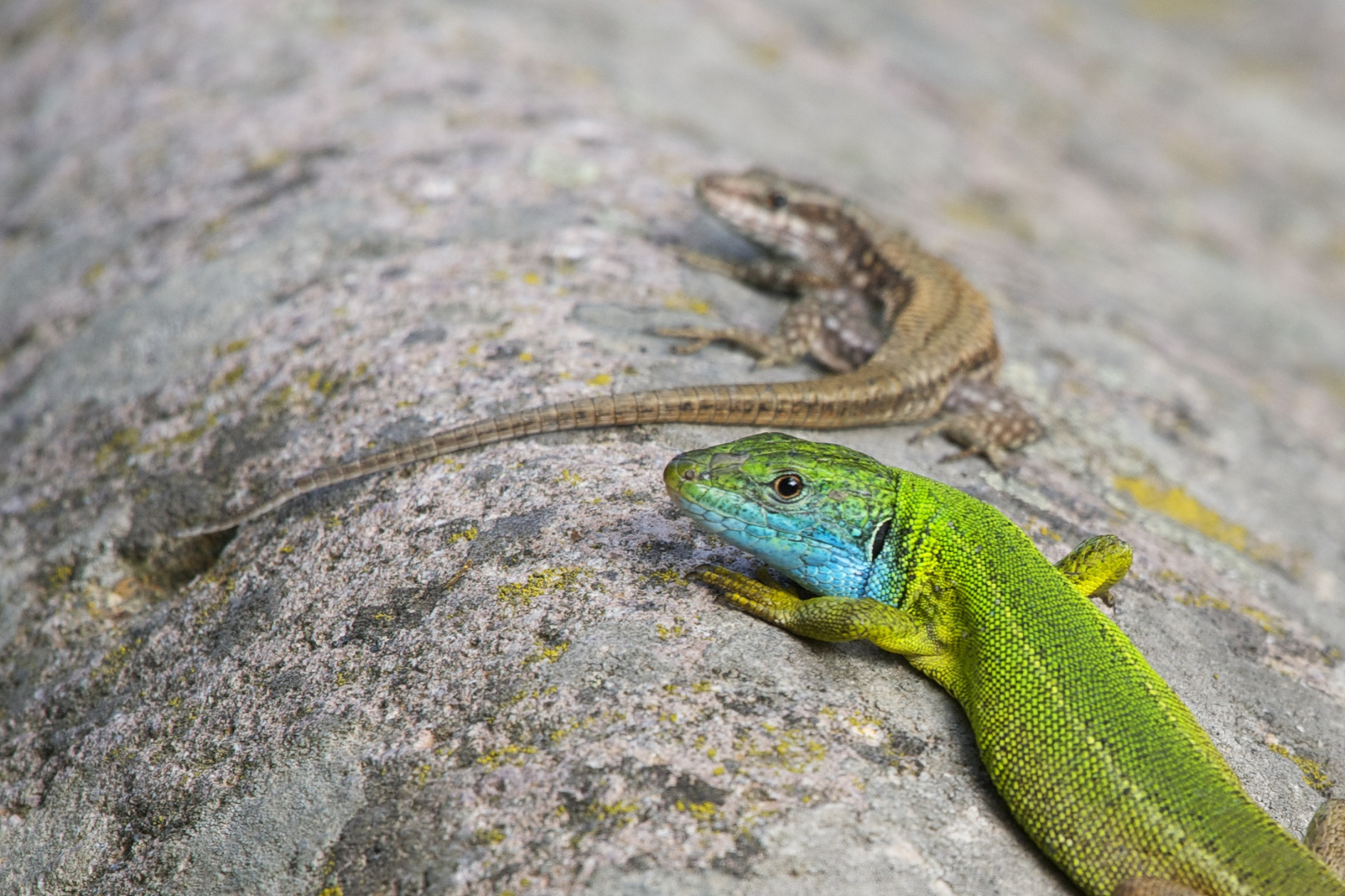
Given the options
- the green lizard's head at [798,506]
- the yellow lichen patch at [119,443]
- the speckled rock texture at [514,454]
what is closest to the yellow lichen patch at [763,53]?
the speckled rock texture at [514,454]

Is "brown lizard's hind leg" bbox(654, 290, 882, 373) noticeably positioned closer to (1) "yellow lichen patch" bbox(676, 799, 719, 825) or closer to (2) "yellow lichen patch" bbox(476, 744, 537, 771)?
(2) "yellow lichen patch" bbox(476, 744, 537, 771)

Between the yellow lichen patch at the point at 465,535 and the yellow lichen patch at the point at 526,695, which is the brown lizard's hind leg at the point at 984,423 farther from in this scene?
the yellow lichen patch at the point at 526,695

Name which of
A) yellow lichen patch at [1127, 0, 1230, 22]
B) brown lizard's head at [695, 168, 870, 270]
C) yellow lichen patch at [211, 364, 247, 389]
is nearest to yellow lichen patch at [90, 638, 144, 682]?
yellow lichen patch at [211, 364, 247, 389]

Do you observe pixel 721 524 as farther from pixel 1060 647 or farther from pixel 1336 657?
pixel 1336 657

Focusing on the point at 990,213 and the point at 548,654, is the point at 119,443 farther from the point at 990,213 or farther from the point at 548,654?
the point at 990,213

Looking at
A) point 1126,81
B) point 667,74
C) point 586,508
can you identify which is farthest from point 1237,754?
point 1126,81
